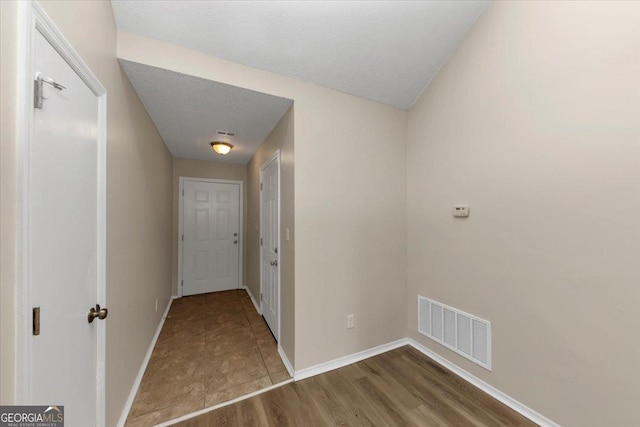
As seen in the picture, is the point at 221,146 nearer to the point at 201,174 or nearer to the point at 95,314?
the point at 201,174

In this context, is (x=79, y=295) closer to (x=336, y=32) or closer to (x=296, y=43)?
(x=296, y=43)

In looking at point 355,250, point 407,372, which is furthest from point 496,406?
point 355,250

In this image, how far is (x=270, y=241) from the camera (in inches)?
103

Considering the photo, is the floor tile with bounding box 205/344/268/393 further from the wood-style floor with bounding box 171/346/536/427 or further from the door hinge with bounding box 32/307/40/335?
the door hinge with bounding box 32/307/40/335

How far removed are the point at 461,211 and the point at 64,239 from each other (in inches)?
93.7

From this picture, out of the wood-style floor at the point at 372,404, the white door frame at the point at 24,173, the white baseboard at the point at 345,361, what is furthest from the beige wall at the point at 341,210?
the white door frame at the point at 24,173

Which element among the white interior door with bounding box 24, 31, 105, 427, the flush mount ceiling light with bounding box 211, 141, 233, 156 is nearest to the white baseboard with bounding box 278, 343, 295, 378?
the white interior door with bounding box 24, 31, 105, 427

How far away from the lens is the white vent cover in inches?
68.2

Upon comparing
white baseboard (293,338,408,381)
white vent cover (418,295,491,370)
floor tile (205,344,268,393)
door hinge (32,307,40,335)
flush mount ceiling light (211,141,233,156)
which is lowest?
floor tile (205,344,268,393)

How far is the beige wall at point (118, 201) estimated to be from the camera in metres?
0.66

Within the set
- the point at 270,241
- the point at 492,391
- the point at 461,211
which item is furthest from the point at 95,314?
the point at 492,391

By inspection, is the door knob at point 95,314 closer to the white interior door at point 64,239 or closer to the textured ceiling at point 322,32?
the white interior door at point 64,239

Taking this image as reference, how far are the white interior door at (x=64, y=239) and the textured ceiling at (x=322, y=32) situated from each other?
76 centimetres

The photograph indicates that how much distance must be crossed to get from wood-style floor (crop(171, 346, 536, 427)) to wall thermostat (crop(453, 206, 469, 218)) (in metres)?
1.32
